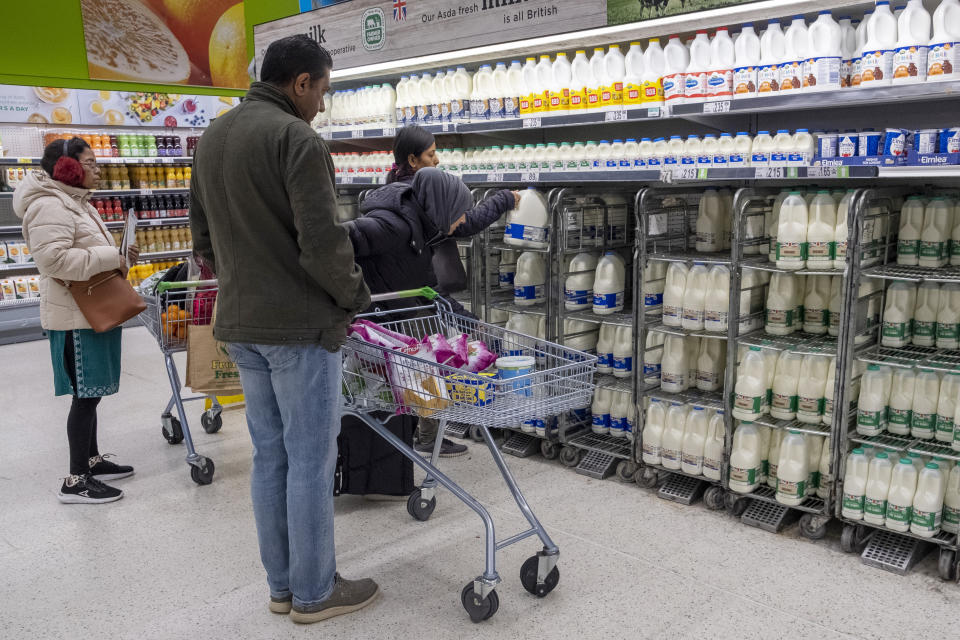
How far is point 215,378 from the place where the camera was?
3.82 m

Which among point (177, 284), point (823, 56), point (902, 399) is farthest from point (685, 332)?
point (177, 284)

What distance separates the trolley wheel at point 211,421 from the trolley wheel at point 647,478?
9.04 feet

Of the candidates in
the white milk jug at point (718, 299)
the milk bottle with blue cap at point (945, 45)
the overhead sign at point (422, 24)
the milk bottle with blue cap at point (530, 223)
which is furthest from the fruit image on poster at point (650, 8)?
the white milk jug at point (718, 299)

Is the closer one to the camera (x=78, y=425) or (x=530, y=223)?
(x=78, y=425)

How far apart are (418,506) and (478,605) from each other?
0.96 m

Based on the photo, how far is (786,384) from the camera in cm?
343

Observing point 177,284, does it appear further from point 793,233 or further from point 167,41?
point 167,41

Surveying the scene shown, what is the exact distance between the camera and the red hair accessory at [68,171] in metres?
3.74

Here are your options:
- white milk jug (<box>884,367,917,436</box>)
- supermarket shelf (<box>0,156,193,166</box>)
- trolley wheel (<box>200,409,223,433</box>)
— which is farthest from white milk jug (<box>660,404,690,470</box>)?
supermarket shelf (<box>0,156,193,166</box>)

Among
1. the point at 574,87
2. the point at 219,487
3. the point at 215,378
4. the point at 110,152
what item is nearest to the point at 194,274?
the point at 215,378

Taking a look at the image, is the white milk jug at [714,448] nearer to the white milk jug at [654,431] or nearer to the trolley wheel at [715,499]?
the trolley wheel at [715,499]

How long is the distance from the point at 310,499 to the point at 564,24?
8.92 ft

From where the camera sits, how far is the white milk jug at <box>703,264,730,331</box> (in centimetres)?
361

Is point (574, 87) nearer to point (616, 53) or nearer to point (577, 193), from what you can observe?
point (616, 53)
